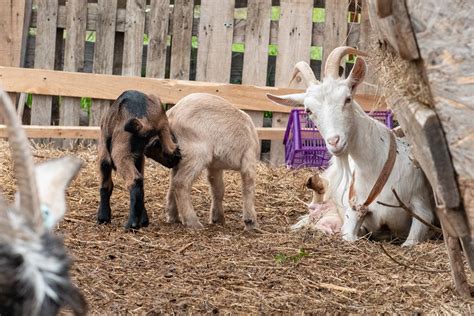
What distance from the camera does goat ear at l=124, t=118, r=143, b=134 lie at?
6.43 m

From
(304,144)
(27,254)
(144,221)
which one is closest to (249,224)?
(144,221)

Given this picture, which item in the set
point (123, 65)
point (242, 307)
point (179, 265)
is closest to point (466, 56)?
point (242, 307)

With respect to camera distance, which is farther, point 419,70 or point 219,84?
point 219,84

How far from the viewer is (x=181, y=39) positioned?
32.6ft

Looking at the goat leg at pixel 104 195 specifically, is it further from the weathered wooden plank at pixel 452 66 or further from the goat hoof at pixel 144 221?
the weathered wooden plank at pixel 452 66

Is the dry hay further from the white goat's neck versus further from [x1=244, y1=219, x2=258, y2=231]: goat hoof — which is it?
the white goat's neck

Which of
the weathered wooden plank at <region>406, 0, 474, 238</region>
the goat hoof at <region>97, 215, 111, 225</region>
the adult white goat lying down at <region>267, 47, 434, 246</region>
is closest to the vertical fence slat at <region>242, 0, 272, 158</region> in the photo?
the adult white goat lying down at <region>267, 47, 434, 246</region>

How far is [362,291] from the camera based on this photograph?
507 cm

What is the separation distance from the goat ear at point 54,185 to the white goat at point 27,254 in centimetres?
24

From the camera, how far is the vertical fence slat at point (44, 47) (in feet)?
32.2

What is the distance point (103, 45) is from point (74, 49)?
0.32 m

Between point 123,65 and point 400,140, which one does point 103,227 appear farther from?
point 123,65

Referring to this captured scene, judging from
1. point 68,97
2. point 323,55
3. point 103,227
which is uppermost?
point 323,55

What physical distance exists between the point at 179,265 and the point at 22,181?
130 inches
